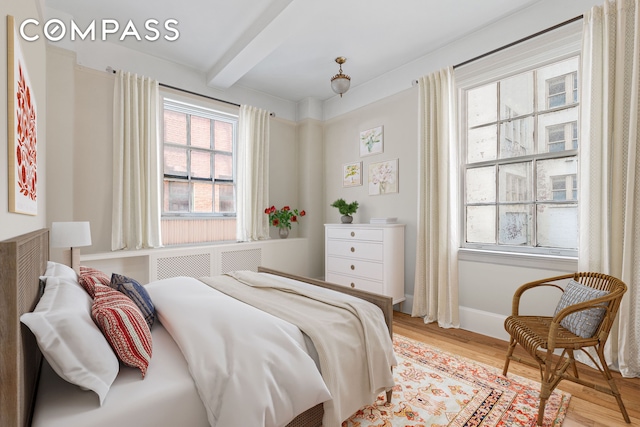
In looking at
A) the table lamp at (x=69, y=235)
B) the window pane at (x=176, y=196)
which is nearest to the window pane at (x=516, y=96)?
the window pane at (x=176, y=196)

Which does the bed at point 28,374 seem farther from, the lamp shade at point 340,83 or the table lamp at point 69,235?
the lamp shade at point 340,83

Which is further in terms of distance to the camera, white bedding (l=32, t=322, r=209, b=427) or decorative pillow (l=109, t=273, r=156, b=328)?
decorative pillow (l=109, t=273, r=156, b=328)

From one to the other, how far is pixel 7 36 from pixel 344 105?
3722mm

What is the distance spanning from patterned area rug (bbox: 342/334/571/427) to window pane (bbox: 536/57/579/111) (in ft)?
7.67

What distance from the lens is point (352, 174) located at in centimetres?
435

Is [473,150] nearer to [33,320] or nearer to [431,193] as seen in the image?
[431,193]

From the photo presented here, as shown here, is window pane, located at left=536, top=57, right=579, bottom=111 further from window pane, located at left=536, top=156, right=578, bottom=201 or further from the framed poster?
the framed poster

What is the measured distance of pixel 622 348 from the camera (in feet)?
7.07

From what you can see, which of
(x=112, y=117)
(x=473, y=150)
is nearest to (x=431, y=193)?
(x=473, y=150)

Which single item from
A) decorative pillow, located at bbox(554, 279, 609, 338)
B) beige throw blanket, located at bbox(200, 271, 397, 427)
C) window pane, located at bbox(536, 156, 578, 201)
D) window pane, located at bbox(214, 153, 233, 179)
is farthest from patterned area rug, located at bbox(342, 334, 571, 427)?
window pane, located at bbox(214, 153, 233, 179)

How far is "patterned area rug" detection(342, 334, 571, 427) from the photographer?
67.5 inches

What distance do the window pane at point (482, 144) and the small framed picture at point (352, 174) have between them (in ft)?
4.72

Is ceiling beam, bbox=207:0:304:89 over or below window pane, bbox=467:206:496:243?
over

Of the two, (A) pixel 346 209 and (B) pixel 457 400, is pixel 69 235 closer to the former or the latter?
(A) pixel 346 209
